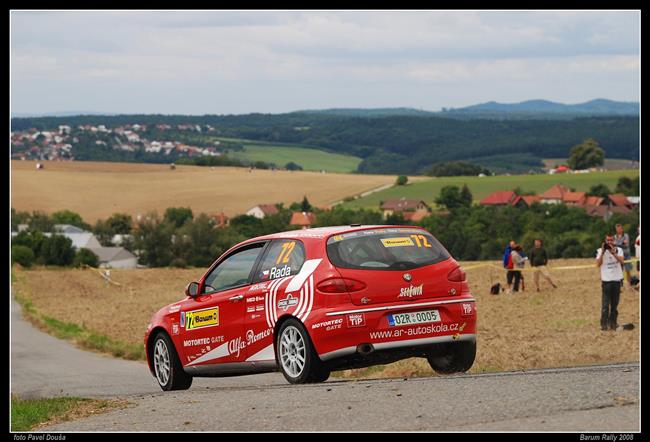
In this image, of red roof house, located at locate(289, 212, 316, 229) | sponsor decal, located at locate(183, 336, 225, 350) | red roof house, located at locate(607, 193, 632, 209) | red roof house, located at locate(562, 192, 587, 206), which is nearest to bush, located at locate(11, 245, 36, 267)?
red roof house, located at locate(289, 212, 316, 229)

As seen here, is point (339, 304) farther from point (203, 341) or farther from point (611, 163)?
Result: point (611, 163)

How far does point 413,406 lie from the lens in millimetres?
9180

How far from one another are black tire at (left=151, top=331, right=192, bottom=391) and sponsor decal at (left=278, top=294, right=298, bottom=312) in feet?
6.98

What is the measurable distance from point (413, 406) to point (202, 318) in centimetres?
356

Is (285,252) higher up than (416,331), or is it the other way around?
(285,252)

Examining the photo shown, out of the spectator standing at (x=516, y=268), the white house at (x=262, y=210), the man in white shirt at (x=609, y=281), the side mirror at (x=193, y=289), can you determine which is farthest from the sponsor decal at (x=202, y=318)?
the white house at (x=262, y=210)

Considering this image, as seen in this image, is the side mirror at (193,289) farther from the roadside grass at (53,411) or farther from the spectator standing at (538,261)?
the spectator standing at (538,261)

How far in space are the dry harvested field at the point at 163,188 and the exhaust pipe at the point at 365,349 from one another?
247 feet

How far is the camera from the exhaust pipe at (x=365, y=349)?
10.7 m

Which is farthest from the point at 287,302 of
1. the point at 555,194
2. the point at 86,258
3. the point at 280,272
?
the point at 555,194

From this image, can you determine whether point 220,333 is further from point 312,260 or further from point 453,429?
point 453,429

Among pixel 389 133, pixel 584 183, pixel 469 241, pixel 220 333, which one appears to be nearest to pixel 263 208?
pixel 469 241

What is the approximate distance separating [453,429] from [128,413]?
3.23 meters

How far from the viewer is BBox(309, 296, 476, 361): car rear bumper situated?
1062 cm
